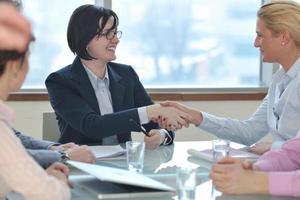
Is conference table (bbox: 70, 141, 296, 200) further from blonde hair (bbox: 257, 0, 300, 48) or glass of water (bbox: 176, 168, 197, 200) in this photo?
blonde hair (bbox: 257, 0, 300, 48)

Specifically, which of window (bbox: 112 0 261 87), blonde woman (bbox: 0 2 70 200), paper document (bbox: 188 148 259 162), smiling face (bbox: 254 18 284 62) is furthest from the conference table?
window (bbox: 112 0 261 87)

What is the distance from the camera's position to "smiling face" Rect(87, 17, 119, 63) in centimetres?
241

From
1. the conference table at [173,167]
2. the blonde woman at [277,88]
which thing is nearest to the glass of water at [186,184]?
the conference table at [173,167]

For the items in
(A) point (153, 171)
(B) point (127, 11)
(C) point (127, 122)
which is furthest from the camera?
(B) point (127, 11)

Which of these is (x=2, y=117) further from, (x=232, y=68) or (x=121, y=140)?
(x=232, y=68)

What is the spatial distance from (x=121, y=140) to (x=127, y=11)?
5.00 ft

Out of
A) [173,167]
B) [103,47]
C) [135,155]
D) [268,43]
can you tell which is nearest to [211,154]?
[173,167]

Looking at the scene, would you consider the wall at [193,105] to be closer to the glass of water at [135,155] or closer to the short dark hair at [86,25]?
the short dark hair at [86,25]

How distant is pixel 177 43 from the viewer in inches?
149

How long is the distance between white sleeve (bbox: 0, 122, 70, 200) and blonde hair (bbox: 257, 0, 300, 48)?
4.81ft

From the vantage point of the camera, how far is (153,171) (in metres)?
1.67

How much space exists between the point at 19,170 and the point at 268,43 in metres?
1.55

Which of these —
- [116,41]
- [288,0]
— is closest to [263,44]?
[288,0]

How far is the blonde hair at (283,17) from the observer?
7.07 ft
